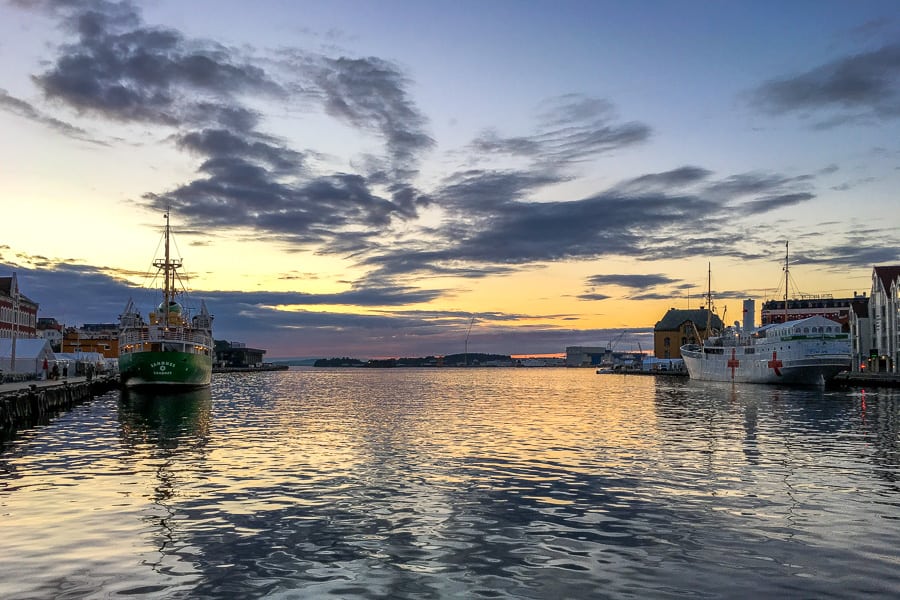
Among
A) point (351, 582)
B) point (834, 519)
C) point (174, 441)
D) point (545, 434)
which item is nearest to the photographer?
point (351, 582)

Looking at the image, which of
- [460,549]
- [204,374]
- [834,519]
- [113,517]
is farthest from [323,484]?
[204,374]

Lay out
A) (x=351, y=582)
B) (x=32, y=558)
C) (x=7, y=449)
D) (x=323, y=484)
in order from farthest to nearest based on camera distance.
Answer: (x=7, y=449), (x=323, y=484), (x=32, y=558), (x=351, y=582)

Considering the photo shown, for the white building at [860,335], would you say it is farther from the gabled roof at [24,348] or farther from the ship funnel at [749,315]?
the gabled roof at [24,348]

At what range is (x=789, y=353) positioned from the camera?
10856 centimetres

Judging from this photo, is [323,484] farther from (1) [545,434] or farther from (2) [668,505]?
(1) [545,434]

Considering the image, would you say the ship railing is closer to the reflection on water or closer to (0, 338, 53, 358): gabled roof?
the reflection on water

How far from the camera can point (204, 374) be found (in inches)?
3979

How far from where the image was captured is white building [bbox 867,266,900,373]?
393 feet

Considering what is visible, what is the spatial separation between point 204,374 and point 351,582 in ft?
306

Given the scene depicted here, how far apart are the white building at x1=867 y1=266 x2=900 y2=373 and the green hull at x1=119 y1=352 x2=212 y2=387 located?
4341 inches

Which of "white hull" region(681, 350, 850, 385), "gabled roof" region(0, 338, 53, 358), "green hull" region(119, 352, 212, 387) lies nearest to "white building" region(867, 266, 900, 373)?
"white hull" region(681, 350, 850, 385)

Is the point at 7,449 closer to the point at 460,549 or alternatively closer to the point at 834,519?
the point at 460,549

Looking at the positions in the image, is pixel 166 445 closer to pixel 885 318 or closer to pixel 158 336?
pixel 158 336

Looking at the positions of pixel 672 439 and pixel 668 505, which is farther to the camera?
pixel 672 439
